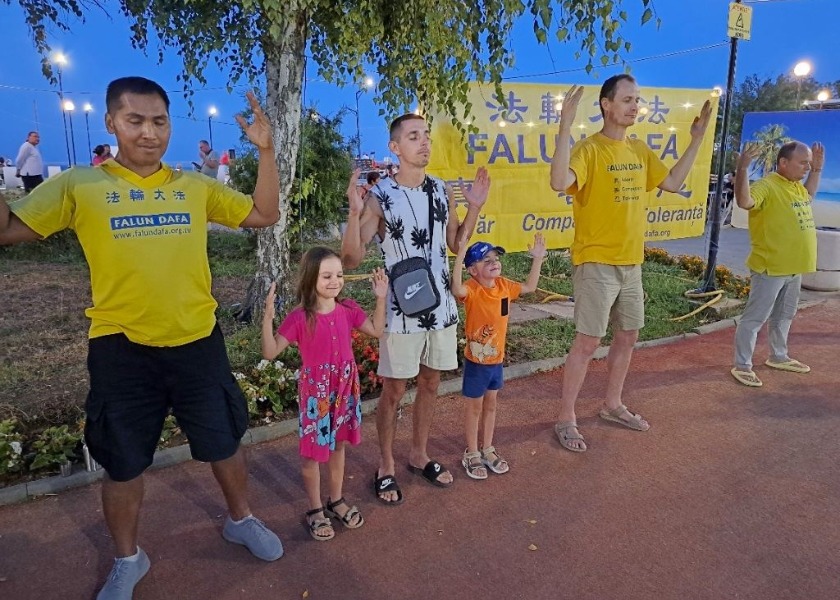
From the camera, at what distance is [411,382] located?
15.3ft

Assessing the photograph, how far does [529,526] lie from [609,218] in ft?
6.10

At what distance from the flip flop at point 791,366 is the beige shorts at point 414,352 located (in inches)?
137

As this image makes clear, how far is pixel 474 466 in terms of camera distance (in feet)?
11.1

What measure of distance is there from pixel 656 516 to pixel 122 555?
2.46 m

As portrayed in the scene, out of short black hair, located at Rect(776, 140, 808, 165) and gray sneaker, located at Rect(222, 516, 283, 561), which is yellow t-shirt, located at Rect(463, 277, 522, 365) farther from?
short black hair, located at Rect(776, 140, 808, 165)

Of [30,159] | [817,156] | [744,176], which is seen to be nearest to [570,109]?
[744,176]

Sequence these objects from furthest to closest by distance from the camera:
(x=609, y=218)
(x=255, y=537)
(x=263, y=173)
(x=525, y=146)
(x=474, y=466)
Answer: (x=525, y=146) < (x=609, y=218) < (x=474, y=466) < (x=255, y=537) < (x=263, y=173)

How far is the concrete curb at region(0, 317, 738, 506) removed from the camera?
3.12 metres

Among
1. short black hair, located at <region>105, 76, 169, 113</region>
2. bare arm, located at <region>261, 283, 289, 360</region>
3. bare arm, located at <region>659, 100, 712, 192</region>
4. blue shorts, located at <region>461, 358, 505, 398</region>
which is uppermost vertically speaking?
short black hair, located at <region>105, 76, 169, 113</region>

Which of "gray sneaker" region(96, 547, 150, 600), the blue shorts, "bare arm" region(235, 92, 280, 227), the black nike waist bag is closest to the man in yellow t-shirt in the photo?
the blue shorts

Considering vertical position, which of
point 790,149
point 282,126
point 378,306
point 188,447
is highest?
point 282,126

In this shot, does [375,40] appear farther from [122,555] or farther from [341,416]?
[122,555]

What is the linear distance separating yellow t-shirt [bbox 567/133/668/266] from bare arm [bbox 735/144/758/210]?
90cm

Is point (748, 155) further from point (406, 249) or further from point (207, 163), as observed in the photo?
point (207, 163)
